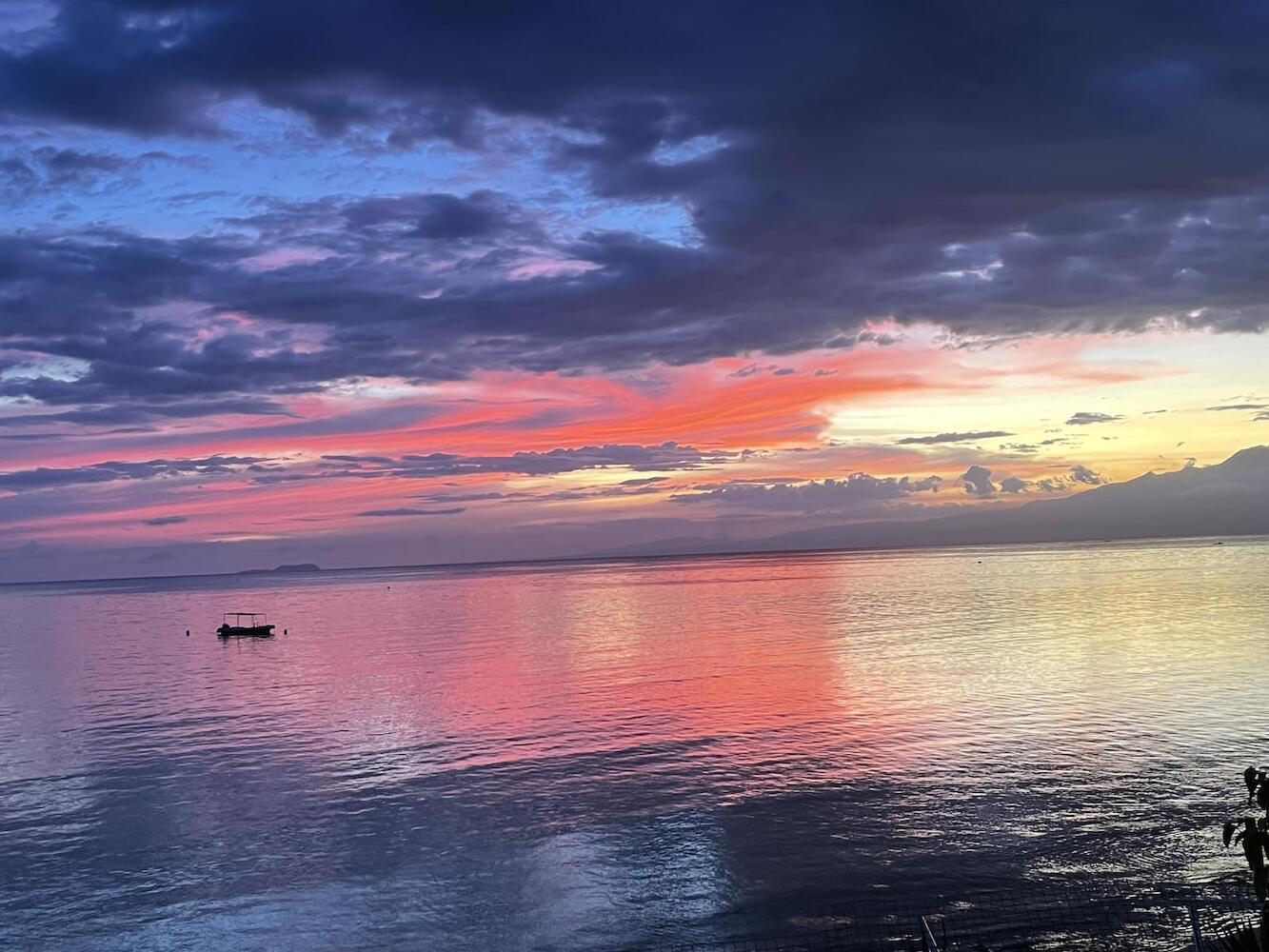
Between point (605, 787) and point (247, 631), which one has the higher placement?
A: point (605, 787)

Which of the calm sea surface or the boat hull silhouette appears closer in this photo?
the calm sea surface

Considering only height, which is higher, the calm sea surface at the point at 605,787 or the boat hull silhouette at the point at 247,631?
the calm sea surface at the point at 605,787

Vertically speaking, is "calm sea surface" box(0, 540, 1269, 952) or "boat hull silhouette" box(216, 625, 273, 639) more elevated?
"calm sea surface" box(0, 540, 1269, 952)

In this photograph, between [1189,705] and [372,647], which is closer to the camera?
[1189,705]

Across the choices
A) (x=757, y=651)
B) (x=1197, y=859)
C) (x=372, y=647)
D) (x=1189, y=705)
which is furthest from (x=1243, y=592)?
(x=1197, y=859)

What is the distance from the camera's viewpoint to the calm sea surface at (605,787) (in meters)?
30.9

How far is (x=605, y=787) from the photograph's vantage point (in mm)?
44938

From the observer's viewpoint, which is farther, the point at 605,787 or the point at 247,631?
the point at 247,631

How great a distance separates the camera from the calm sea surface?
30859 millimetres

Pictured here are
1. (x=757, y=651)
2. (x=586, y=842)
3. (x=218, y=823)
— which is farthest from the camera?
(x=757, y=651)

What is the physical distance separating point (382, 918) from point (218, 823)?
15.4 m

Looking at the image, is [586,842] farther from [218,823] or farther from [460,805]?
[218,823]

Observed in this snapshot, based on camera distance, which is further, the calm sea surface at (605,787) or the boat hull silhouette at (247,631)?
the boat hull silhouette at (247,631)

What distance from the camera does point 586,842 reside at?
36531 mm
